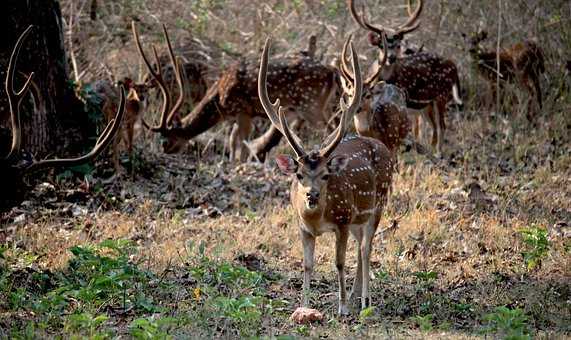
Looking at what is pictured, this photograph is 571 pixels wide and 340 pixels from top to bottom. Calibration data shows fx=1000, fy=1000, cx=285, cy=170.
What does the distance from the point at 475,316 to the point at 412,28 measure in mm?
6662

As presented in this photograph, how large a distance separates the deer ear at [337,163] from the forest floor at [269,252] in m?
1.01

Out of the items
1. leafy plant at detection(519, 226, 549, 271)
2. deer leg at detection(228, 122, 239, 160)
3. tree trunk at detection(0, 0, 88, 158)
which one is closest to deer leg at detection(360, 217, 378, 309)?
leafy plant at detection(519, 226, 549, 271)

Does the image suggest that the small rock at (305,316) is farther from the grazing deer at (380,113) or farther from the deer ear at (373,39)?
the deer ear at (373,39)

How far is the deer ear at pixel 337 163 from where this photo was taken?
7057mm

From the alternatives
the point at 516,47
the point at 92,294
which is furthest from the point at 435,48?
the point at 92,294

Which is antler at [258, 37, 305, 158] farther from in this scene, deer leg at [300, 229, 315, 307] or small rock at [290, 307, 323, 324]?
small rock at [290, 307, 323, 324]

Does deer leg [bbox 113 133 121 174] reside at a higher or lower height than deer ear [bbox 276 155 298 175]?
lower

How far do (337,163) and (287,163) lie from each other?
0.36 m

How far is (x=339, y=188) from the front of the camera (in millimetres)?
7238

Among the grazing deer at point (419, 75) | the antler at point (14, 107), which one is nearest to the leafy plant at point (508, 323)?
the antler at point (14, 107)

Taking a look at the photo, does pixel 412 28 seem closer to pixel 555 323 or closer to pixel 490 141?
pixel 490 141

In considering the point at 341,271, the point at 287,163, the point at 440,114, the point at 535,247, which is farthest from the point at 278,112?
the point at 440,114

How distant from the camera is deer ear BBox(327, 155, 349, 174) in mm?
7057

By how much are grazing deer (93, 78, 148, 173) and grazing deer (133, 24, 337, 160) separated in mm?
600
